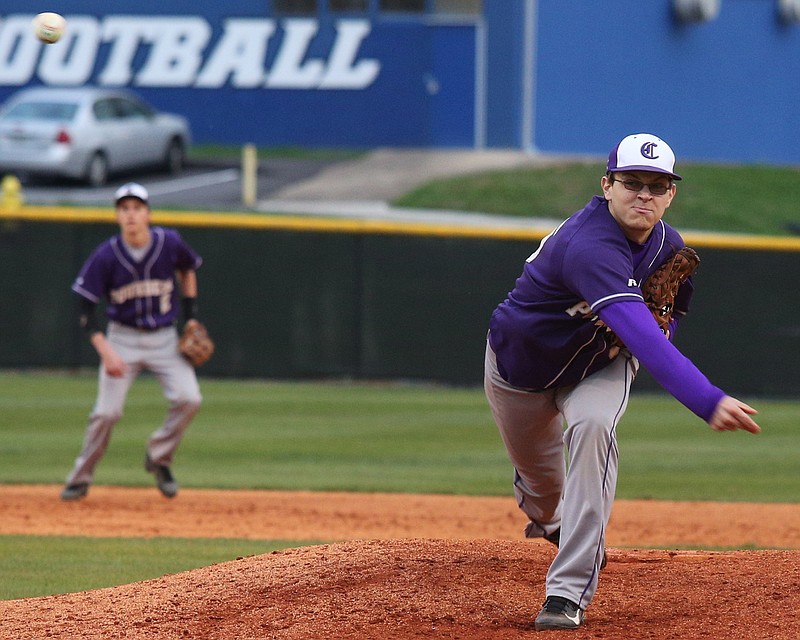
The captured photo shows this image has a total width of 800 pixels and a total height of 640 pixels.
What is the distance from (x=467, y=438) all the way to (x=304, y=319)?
3205mm

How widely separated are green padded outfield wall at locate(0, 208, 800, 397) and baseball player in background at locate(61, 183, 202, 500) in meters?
Result: 5.43

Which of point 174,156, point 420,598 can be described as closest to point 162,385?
point 420,598

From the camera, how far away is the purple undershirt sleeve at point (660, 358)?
4273mm

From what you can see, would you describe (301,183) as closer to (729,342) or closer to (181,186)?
(181,186)

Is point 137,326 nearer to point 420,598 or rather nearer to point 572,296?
point 420,598

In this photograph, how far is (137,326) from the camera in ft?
29.6

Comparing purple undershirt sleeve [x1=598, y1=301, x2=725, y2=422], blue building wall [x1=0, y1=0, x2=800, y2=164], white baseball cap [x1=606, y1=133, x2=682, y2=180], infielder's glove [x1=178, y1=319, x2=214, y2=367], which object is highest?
blue building wall [x1=0, y1=0, x2=800, y2=164]

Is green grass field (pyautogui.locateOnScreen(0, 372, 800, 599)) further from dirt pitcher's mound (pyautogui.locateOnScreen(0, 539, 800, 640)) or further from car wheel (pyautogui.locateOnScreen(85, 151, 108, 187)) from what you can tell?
car wheel (pyautogui.locateOnScreen(85, 151, 108, 187))

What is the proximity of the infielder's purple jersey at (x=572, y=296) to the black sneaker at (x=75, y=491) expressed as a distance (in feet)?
15.4

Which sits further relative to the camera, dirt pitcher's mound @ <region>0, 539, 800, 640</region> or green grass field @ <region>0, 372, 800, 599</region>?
green grass field @ <region>0, 372, 800, 599</region>

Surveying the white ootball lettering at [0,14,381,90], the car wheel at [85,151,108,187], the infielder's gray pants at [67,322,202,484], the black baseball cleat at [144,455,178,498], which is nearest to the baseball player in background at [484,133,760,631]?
the infielder's gray pants at [67,322,202,484]

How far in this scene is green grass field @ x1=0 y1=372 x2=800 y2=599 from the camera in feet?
32.4

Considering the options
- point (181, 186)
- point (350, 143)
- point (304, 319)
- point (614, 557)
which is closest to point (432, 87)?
point (350, 143)

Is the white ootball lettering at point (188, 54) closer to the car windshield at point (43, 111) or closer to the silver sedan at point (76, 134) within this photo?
the silver sedan at point (76, 134)
